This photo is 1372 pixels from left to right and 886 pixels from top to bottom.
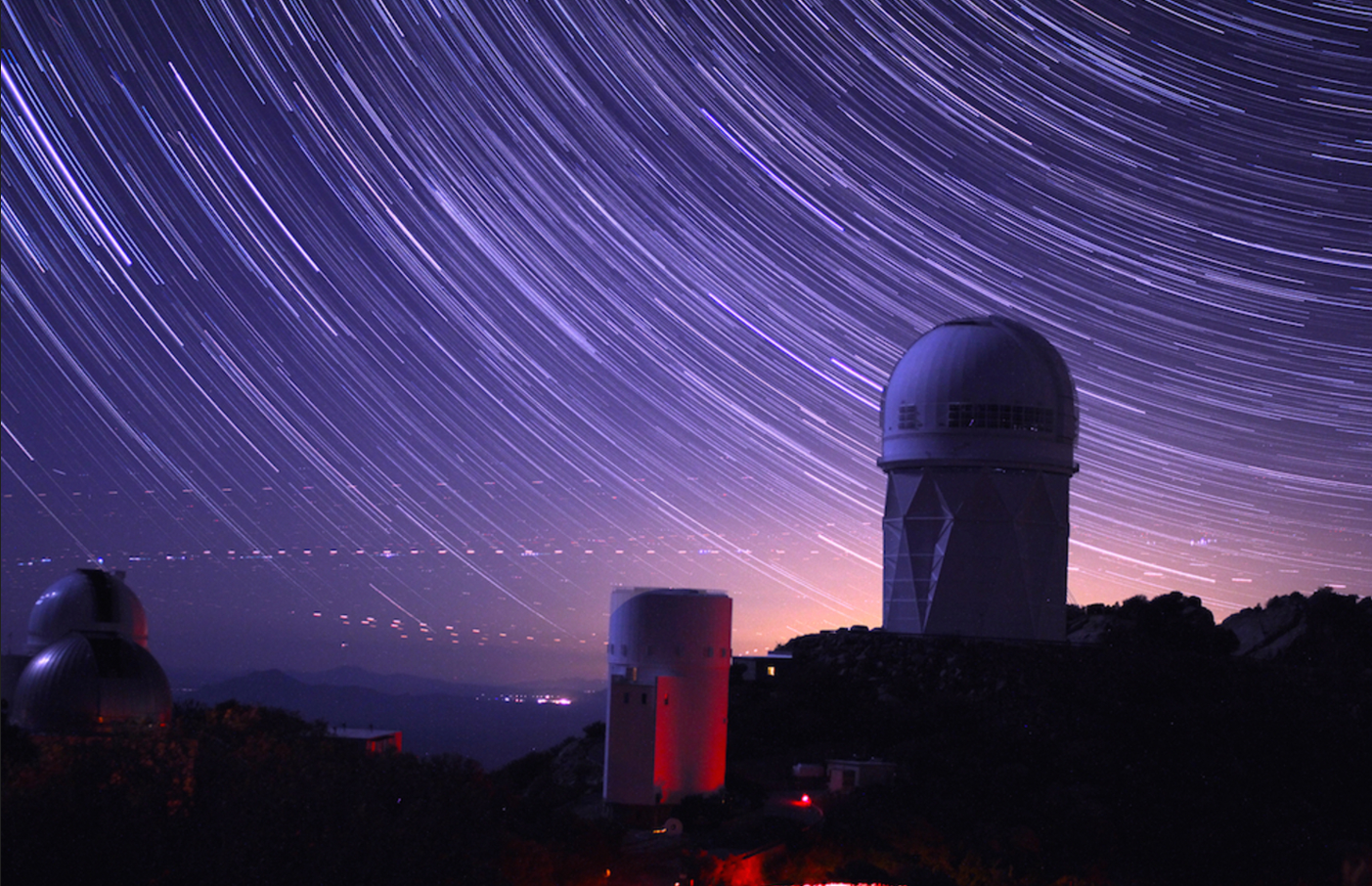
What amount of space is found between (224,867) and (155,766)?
3.46 meters

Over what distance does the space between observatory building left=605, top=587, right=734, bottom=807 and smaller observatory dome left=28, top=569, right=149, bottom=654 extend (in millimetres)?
17475

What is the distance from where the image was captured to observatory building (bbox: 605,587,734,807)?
1013 inches

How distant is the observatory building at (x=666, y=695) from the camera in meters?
25.7

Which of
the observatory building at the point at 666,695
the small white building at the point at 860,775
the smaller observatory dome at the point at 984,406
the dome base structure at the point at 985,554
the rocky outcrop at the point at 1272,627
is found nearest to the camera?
the observatory building at the point at 666,695

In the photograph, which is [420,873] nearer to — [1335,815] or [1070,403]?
[1335,815]

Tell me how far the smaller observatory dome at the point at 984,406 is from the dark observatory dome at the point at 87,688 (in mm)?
19755

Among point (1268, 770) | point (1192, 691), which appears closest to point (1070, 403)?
point (1192, 691)

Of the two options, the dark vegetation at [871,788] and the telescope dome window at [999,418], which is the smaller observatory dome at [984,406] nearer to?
the telescope dome window at [999,418]

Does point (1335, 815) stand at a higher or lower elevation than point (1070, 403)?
lower

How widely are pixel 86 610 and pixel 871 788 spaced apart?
24.5 metres

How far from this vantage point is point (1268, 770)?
27141 millimetres

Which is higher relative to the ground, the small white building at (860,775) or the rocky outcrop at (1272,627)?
the rocky outcrop at (1272,627)

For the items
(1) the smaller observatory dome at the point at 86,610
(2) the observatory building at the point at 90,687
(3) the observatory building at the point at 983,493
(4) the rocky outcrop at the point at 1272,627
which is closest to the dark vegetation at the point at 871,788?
(2) the observatory building at the point at 90,687

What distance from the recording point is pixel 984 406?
33250mm
